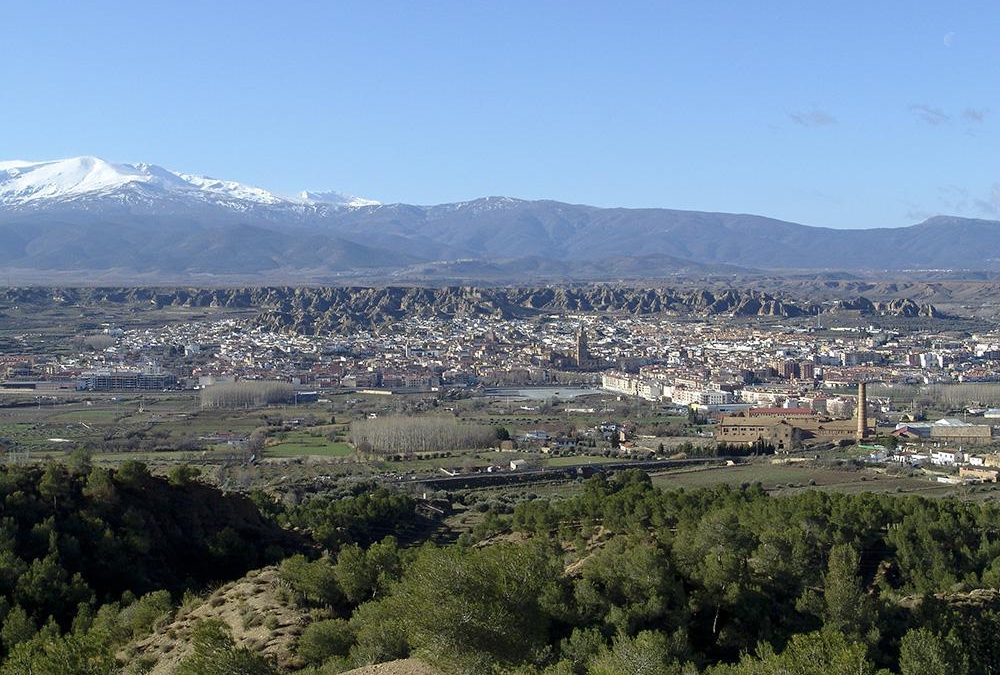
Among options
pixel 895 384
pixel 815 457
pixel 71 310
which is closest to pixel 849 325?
pixel 895 384

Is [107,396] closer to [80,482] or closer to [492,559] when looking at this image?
[80,482]

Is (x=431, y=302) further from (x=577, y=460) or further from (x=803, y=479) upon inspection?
(x=803, y=479)

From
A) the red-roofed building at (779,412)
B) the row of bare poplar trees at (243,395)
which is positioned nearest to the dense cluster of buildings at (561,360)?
the red-roofed building at (779,412)

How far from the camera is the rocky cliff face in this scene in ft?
410

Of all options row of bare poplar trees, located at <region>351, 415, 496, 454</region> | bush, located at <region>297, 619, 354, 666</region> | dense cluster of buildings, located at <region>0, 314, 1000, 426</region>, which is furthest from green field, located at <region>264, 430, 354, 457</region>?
bush, located at <region>297, 619, 354, 666</region>

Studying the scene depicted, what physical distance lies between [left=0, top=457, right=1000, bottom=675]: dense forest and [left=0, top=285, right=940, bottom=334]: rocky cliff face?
91.2m

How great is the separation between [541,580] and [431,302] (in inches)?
4439

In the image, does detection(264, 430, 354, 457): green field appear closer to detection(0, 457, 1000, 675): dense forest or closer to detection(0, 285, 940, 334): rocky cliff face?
detection(0, 457, 1000, 675): dense forest

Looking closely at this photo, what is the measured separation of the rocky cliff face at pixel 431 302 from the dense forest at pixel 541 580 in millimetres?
91215

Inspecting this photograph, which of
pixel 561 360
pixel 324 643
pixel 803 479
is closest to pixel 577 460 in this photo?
pixel 803 479

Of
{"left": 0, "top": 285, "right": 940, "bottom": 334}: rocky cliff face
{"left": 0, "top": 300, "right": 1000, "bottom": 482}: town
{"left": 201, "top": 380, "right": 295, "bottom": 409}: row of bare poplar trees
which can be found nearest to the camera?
{"left": 0, "top": 300, "right": 1000, "bottom": 482}: town

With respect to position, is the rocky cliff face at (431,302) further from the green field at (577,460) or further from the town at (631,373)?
the green field at (577,460)

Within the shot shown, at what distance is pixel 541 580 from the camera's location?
18.5 metres

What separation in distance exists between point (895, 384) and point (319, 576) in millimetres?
59447
